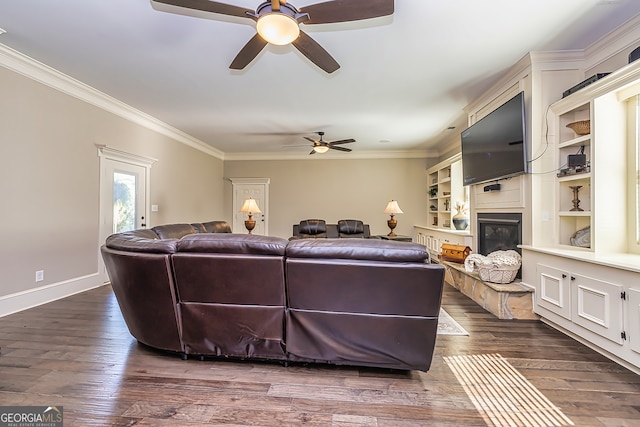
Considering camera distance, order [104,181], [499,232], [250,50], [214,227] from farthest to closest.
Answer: [214,227] < [104,181] < [499,232] < [250,50]

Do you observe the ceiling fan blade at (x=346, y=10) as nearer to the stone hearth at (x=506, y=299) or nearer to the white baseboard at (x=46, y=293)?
the stone hearth at (x=506, y=299)

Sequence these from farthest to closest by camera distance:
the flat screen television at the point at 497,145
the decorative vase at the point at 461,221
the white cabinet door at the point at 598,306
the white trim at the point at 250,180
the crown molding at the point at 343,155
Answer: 1. the white trim at the point at 250,180
2. the crown molding at the point at 343,155
3. the decorative vase at the point at 461,221
4. the flat screen television at the point at 497,145
5. the white cabinet door at the point at 598,306

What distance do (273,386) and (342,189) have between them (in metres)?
6.04

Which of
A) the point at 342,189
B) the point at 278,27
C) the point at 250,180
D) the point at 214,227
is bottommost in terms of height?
the point at 214,227

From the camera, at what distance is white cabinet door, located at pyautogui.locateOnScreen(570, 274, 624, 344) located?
203cm

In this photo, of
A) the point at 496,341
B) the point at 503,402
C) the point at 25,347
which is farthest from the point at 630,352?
the point at 25,347

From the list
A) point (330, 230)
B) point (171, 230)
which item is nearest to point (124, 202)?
point (171, 230)

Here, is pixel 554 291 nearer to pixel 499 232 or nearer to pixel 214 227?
pixel 499 232

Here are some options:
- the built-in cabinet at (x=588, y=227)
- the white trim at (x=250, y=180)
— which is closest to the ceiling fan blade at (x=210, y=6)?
the built-in cabinet at (x=588, y=227)

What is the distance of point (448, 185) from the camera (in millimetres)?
6246

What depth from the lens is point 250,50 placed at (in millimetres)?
2273

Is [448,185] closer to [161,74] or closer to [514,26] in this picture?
[514,26]

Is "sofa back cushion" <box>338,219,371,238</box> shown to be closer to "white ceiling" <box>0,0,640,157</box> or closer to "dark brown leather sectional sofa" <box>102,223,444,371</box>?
"white ceiling" <box>0,0,640,157</box>

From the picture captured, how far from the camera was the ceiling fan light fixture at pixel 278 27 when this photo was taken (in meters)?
1.77
